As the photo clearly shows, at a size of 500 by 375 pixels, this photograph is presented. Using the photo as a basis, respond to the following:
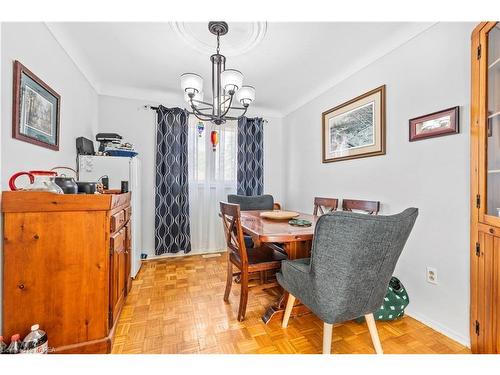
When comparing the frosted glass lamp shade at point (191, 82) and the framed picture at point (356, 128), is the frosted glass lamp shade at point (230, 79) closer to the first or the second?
the frosted glass lamp shade at point (191, 82)

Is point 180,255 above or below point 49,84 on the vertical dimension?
below

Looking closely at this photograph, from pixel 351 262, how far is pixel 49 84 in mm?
2476

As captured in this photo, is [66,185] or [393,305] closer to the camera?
[66,185]

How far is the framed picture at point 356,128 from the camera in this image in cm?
220

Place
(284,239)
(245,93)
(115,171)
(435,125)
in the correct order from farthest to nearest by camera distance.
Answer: (115,171), (245,93), (435,125), (284,239)

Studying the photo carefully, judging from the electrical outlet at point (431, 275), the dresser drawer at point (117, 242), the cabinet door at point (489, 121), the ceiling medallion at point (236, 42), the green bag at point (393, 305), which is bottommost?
the green bag at point (393, 305)

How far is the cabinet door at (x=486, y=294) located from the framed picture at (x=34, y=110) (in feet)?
9.44

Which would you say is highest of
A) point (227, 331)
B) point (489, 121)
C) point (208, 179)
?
point (489, 121)

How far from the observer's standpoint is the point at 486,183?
4.33ft

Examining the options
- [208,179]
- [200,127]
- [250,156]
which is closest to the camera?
[200,127]

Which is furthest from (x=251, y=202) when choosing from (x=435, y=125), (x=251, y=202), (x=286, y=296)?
(x=435, y=125)

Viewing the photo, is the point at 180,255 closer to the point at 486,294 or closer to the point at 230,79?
the point at 230,79

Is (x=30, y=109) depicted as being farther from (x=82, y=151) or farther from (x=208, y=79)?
(x=208, y=79)

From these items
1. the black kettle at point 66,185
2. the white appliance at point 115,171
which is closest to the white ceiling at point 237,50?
the white appliance at point 115,171
